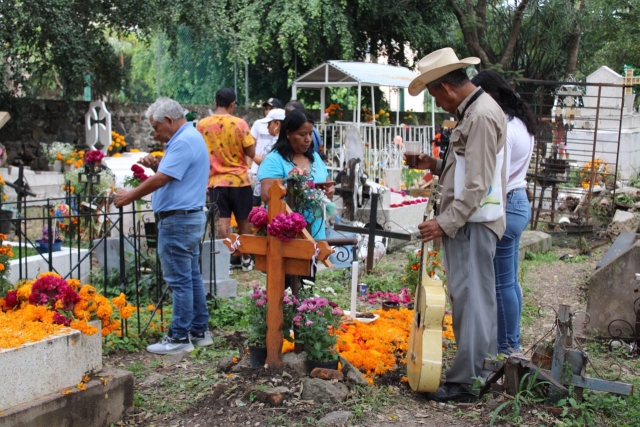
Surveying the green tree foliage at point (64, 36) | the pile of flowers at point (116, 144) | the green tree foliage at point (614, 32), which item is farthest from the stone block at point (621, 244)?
the green tree foliage at point (614, 32)

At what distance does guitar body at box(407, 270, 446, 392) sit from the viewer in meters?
4.04

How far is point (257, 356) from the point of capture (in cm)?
427

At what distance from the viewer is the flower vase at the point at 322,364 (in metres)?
4.14

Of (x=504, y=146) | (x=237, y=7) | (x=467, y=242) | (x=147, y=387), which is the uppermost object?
(x=237, y=7)

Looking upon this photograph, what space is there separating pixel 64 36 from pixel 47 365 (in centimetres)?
1021

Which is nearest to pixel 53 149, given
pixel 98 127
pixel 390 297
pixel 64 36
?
pixel 98 127

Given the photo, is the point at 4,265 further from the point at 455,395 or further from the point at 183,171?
the point at 455,395

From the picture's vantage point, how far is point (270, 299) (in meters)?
4.20

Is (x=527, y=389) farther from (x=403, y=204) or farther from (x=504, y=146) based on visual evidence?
(x=403, y=204)

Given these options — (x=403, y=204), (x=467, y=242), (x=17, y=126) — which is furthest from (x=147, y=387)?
(x=17, y=126)

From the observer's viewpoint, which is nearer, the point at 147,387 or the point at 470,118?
the point at 470,118

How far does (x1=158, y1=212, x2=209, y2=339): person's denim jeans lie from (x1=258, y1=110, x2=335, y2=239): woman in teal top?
57cm

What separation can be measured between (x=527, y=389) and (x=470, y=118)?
1.49 m

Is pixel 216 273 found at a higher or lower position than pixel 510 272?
lower
